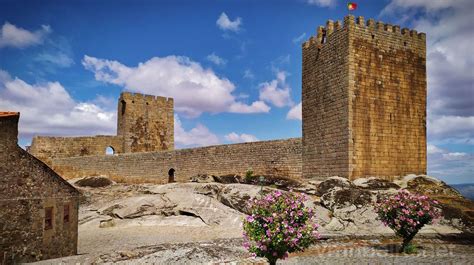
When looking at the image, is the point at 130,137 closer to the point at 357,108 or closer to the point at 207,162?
the point at 207,162

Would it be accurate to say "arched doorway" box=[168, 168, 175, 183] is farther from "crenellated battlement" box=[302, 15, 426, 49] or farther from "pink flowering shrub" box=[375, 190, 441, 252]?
"pink flowering shrub" box=[375, 190, 441, 252]

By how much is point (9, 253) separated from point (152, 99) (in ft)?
115

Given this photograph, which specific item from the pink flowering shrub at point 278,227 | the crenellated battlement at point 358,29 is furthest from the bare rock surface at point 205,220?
the crenellated battlement at point 358,29

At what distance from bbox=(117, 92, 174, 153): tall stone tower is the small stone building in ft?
104

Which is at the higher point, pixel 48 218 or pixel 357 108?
pixel 357 108

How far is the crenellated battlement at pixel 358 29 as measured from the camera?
1937 centimetres

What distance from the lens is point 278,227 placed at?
320 inches

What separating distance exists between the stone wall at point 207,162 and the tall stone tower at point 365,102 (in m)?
1.47

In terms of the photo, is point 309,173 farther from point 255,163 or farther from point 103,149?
point 103,149

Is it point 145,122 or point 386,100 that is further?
point 145,122

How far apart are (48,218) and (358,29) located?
15.6 m

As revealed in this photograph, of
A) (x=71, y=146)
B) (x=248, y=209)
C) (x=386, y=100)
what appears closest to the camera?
(x=248, y=209)

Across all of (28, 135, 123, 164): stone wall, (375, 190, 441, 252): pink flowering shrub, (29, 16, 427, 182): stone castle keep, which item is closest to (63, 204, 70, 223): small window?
(375, 190, 441, 252): pink flowering shrub

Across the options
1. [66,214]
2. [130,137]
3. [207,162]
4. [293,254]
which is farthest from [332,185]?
[130,137]
